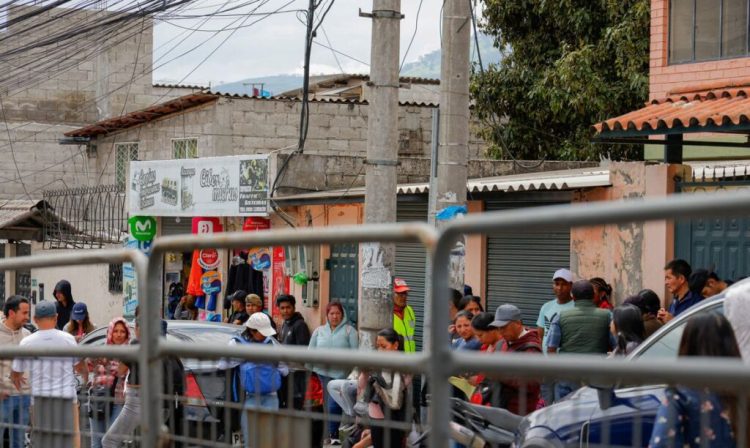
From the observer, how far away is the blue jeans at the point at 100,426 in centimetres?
454

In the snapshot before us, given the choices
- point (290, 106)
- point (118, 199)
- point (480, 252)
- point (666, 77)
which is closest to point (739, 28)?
point (666, 77)

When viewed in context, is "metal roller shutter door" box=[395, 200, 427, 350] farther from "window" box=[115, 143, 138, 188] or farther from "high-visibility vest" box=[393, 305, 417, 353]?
"window" box=[115, 143, 138, 188]

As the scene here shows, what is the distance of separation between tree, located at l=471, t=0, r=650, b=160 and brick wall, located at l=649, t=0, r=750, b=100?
5020 millimetres

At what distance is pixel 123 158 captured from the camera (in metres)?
29.6

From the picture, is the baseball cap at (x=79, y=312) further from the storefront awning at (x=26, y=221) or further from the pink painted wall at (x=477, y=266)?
the storefront awning at (x=26, y=221)

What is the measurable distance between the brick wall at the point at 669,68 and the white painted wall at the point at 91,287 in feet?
35.1

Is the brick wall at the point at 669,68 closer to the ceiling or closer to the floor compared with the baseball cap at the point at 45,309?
closer to the ceiling

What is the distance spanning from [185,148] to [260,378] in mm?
22912

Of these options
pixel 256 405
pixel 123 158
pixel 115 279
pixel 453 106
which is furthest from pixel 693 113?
pixel 123 158

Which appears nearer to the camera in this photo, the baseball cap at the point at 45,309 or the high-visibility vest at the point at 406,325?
the baseball cap at the point at 45,309

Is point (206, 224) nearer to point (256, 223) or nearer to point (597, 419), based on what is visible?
point (256, 223)

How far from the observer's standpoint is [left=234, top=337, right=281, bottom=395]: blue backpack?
384 centimetres

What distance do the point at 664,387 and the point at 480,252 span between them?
11.9 m

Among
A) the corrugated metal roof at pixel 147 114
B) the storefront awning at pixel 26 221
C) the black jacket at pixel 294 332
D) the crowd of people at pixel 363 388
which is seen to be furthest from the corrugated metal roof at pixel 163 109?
the crowd of people at pixel 363 388
